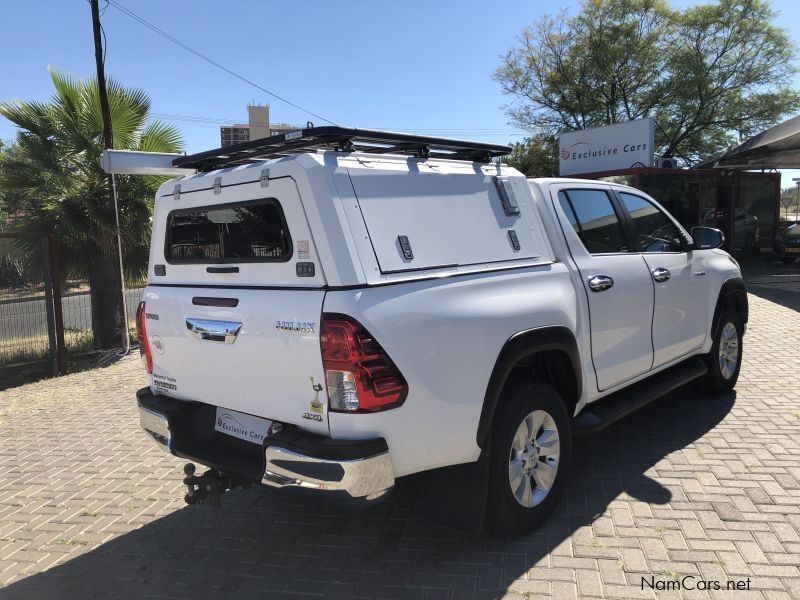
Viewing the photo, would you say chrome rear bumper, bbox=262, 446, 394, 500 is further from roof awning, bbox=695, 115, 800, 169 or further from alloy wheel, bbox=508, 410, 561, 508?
roof awning, bbox=695, 115, 800, 169

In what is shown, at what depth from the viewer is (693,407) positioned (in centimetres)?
540

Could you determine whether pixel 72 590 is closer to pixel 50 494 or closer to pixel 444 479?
pixel 50 494

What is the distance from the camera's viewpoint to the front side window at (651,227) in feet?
14.9

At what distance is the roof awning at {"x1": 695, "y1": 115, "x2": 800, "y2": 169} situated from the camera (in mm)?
13117

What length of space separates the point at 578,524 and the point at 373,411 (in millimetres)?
1651

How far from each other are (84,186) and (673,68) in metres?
25.4

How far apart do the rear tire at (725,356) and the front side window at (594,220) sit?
1729 mm

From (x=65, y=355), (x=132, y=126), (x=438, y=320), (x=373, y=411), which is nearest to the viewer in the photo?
(x=373, y=411)

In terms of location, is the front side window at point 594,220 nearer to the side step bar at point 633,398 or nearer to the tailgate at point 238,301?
the side step bar at point 633,398

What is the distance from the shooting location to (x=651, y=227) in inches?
186

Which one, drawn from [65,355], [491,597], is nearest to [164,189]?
[491,597]

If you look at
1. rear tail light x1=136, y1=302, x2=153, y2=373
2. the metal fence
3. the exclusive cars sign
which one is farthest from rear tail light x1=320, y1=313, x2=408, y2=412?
the exclusive cars sign

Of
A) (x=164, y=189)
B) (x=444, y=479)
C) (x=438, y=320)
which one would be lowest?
(x=444, y=479)

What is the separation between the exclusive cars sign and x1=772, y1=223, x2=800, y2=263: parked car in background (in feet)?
14.9
